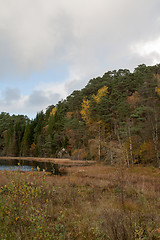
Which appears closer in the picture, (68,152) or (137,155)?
(137,155)

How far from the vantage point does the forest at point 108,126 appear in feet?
65.2

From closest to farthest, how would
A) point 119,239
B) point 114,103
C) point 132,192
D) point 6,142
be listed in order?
point 119,239 → point 132,192 → point 114,103 → point 6,142

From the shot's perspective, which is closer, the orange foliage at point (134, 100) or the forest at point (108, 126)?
the forest at point (108, 126)

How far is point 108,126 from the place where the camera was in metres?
35.9

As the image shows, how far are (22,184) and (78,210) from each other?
2587 millimetres

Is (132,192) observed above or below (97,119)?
below

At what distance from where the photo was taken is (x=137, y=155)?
2208 cm

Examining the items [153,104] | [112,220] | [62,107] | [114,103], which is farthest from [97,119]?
[112,220]

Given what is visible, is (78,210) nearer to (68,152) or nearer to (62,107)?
(68,152)

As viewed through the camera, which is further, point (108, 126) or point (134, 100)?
point (108, 126)

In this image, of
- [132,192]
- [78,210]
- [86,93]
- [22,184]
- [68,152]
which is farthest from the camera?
[86,93]

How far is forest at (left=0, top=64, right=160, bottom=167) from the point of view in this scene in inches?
782

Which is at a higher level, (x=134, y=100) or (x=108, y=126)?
(x=134, y=100)

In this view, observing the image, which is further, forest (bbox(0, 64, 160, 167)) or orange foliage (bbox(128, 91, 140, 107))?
orange foliage (bbox(128, 91, 140, 107))
